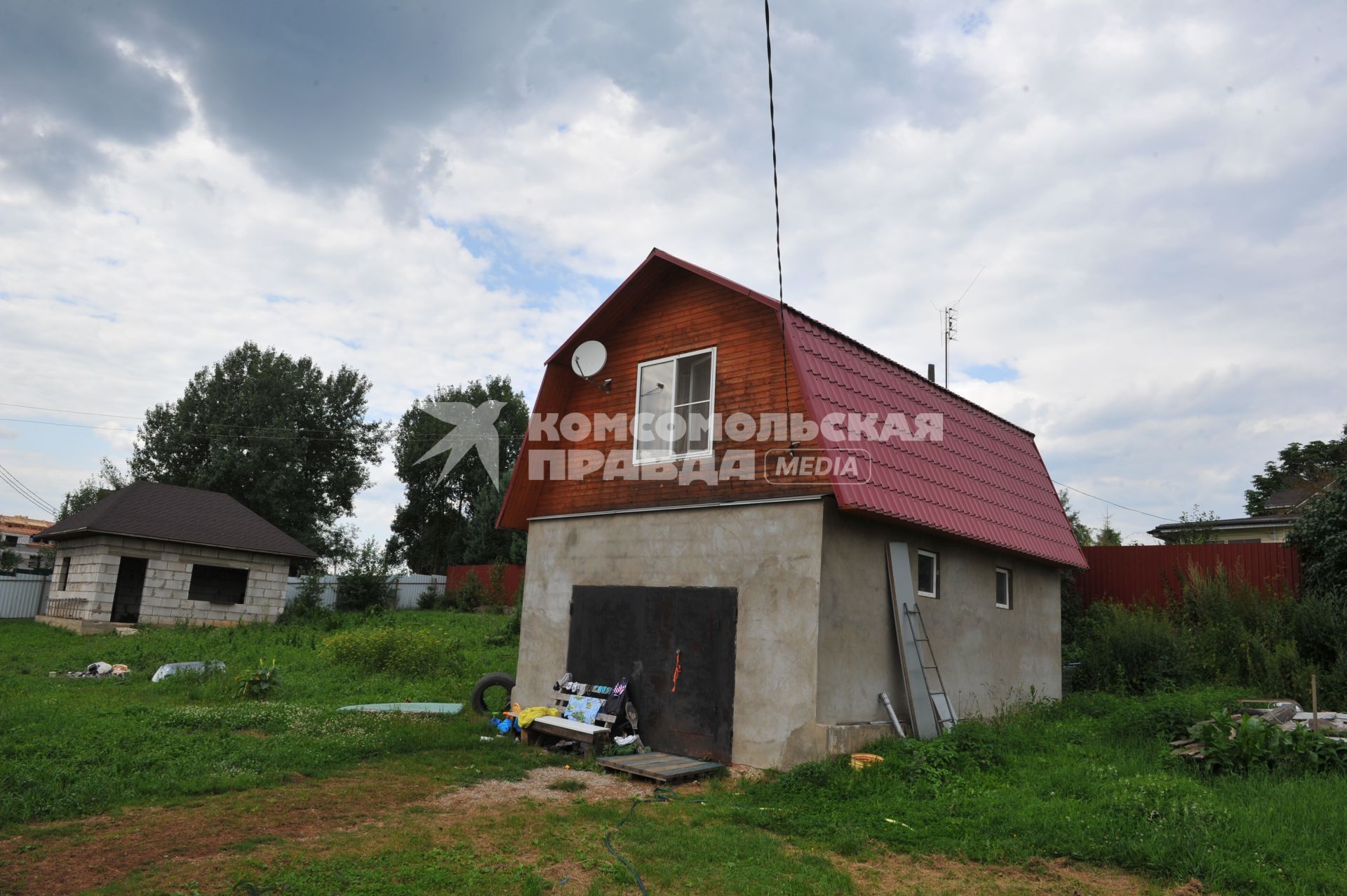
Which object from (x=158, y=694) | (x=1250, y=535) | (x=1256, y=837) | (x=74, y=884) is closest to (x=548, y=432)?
(x=158, y=694)

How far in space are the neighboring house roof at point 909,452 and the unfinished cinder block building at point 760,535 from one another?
0.04 meters

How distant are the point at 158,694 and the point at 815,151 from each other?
38.7 feet

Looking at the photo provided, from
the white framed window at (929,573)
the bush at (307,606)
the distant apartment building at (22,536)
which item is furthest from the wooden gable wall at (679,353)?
the distant apartment building at (22,536)

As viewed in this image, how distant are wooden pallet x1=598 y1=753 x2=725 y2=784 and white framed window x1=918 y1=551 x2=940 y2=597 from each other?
3327 mm

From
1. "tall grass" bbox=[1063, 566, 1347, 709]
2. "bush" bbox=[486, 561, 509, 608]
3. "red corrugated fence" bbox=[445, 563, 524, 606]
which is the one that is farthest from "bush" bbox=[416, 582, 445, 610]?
"tall grass" bbox=[1063, 566, 1347, 709]

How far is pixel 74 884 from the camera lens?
4.93m

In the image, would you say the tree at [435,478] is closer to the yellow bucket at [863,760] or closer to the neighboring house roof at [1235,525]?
the neighboring house roof at [1235,525]

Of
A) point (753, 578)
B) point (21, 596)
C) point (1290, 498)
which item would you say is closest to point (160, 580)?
point (21, 596)

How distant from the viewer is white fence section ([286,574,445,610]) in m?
32.2

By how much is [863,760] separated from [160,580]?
22.8 m

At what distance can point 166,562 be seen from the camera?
23812mm

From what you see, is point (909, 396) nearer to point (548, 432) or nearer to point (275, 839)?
point (548, 432)

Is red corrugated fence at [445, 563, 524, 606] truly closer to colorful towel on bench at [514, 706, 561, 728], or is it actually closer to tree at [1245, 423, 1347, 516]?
colorful towel on bench at [514, 706, 561, 728]

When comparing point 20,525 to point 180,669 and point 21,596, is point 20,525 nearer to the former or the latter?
point 21,596
